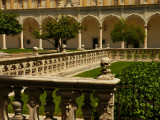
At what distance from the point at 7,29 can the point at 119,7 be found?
22235 millimetres

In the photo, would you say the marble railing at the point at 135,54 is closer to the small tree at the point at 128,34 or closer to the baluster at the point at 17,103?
the small tree at the point at 128,34

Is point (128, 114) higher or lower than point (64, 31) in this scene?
lower

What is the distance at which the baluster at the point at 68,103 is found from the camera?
3.54 m

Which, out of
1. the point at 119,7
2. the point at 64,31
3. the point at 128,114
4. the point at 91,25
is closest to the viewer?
the point at 128,114

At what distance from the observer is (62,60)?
553 inches

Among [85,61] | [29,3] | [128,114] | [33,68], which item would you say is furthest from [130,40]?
[29,3]

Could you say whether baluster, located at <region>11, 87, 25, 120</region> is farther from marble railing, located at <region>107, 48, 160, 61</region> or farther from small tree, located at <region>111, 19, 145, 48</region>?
small tree, located at <region>111, 19, 145, 48</region>

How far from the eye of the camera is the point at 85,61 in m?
17.5


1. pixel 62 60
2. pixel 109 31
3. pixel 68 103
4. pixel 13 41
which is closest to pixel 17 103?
pixel 68 103

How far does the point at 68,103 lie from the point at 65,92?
0.17 meters

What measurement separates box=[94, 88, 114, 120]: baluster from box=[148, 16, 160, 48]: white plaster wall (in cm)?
4017

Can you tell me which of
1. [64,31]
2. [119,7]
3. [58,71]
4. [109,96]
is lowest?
[58,71]

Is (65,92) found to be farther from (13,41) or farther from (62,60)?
(13,41)

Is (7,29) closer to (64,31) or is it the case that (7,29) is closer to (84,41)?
(64,31)
